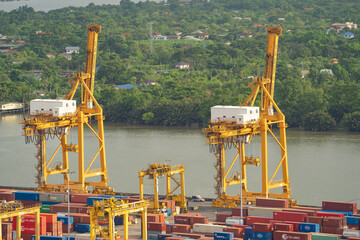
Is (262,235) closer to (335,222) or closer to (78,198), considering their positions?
(335,222)

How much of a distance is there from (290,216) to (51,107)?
1846 centimetres

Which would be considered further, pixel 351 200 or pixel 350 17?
pixel 350 17

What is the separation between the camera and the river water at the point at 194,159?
62125 mm

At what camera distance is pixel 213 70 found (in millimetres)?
127375

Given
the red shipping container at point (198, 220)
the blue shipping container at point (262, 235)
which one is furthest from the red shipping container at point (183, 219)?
the blue shipping container at point (262, 235)

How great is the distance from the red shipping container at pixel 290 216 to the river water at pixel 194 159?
9340mm

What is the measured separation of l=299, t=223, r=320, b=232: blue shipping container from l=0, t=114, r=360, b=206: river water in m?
11.4

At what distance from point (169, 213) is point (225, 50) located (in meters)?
85.5

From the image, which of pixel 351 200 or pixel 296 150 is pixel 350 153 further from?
pixel 351 200

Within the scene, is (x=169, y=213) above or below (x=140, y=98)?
below

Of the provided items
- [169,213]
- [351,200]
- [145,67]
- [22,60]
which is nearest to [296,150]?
[351,200]

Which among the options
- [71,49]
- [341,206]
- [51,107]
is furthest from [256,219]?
[71,49]

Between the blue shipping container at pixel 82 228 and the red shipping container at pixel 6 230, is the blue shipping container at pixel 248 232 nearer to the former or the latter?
the blue shipping container at pixel 82 228

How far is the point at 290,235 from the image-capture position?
44.3m
